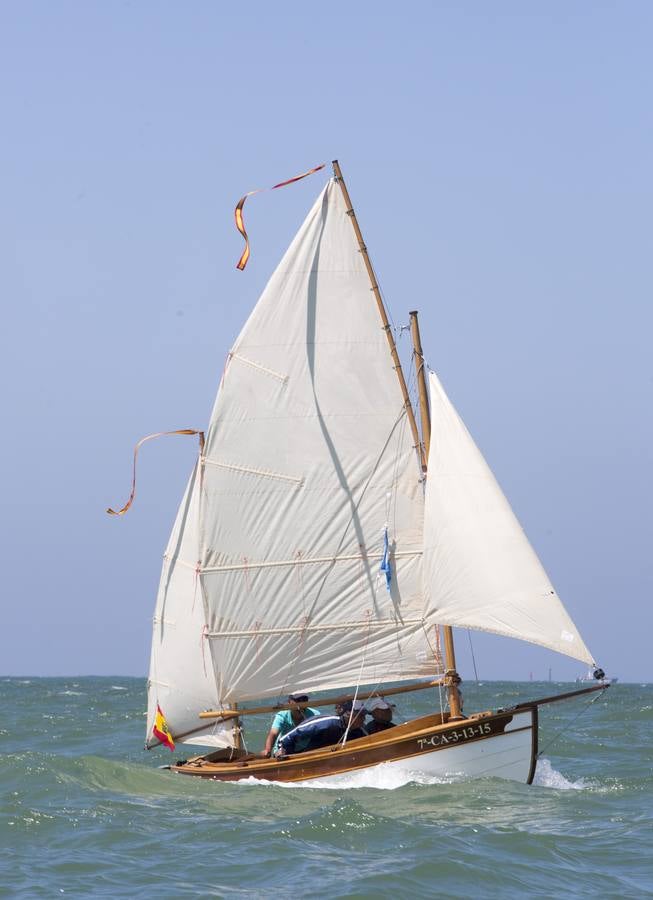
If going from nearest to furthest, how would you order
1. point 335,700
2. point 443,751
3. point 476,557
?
point 443,751 → point 476,557 → point 335,700

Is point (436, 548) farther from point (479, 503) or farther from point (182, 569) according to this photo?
point (182, 569)

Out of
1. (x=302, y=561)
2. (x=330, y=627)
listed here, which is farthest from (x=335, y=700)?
(x=302, y=561)

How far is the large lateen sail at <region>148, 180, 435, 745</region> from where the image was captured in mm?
24969

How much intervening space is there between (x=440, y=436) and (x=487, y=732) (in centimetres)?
502

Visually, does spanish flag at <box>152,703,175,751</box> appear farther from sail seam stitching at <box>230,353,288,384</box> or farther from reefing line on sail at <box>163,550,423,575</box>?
sail seam stitching at <box>230,353,288,384</box>

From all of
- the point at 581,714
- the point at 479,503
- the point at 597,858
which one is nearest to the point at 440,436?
the point at 479,503

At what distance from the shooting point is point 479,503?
23.8m

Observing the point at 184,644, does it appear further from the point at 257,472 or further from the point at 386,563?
the point at 386,563

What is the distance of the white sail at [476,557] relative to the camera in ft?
75.2

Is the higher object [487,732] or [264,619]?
[264,619]

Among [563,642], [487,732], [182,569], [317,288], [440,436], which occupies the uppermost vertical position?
[317,288]

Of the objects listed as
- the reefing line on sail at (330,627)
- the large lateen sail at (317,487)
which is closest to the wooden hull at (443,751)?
the large lateen sail at (317,487)

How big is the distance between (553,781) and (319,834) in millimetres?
7322

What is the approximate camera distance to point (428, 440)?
24.8 meters
